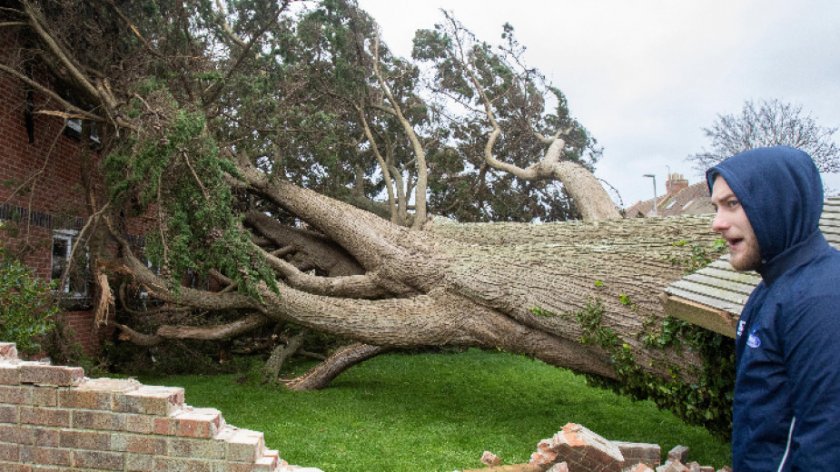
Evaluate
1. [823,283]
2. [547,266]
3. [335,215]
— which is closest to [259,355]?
[335,215]

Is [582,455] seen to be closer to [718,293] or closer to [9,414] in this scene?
[718,293]

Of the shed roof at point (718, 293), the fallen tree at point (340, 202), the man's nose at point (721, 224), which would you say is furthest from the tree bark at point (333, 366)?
the man's nose at point (721, 224)

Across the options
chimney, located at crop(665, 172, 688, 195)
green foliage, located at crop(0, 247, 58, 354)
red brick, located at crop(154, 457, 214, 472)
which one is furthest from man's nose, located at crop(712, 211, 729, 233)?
chimney, located at crop(665, 172, 688, 195)

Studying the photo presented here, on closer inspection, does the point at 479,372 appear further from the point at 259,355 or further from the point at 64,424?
the point at 64,424

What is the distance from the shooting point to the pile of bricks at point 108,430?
4.29 m

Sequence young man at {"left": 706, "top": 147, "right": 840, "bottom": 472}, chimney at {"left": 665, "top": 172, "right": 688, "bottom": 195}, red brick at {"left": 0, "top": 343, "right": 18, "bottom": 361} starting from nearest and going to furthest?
young man at {"left": 706, "top": 147, "right": 840, "bottom": 472}, red brick at {"left": 0, "top": 343, "right": 18, "bottom": 361}, chimney at {"left": 665, "top": 172, "right": 688, "bottom": 195}

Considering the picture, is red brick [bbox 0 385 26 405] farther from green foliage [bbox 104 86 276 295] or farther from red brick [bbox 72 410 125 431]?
green foliage [bbox 104 86 276 295]

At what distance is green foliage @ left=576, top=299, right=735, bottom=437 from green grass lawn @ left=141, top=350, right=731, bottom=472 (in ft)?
2.51

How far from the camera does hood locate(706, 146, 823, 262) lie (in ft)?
6.23

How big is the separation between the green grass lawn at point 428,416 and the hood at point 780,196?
501 cm

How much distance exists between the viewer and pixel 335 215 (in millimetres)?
11852

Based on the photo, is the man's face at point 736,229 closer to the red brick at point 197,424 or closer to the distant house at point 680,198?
the red brick at point 197,424

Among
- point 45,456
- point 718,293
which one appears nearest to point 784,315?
point 718,293

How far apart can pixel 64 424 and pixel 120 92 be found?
22.9ft
